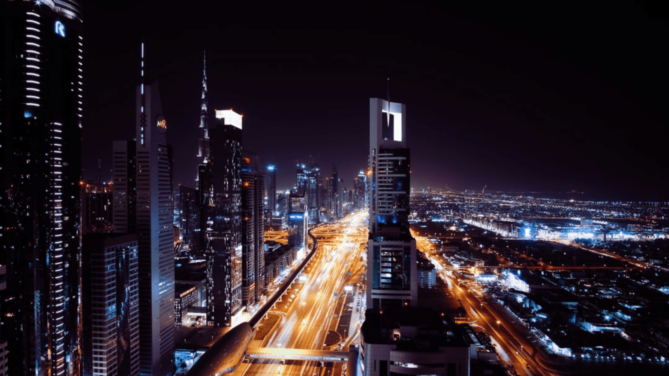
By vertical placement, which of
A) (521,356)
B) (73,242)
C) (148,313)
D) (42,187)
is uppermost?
(42,187)

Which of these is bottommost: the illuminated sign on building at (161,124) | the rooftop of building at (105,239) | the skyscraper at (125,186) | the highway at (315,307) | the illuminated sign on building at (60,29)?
the highway at (315,307)

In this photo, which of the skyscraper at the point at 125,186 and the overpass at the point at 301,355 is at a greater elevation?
the skyscraper at the point at 125,186

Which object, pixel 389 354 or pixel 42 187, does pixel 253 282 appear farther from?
pixel 389 354

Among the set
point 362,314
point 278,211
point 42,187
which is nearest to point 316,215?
point 278,211

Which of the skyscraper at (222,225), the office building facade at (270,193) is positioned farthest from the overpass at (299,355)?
the office building facade at (270,193)

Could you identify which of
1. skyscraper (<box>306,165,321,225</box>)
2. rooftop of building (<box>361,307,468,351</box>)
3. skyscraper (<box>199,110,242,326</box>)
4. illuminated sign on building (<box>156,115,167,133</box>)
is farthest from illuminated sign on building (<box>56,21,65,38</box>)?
skyscraper (<box>306,165,321,225</box>)

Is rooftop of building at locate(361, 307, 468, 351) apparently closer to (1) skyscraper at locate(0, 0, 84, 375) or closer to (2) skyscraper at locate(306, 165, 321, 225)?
(1) skyscraper at locate(0, 0, 84, 375)

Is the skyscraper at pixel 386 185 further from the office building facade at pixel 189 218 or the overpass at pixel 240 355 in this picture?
the office building facade at pixel 189 218

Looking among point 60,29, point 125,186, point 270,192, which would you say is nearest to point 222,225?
point 125,186

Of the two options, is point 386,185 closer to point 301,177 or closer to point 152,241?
point 152,241
